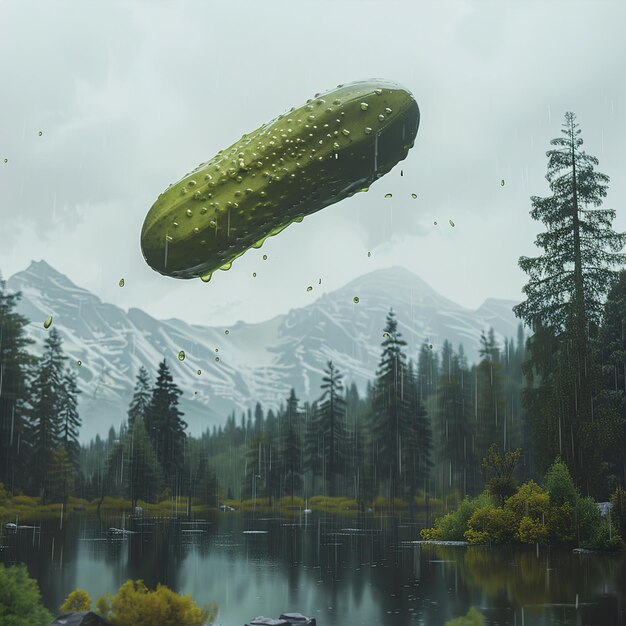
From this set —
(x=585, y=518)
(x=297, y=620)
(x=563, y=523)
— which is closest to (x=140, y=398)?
(x=563, y=523)

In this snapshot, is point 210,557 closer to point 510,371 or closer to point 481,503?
point 481,503

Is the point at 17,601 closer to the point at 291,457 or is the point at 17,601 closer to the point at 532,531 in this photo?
the point at 532,531

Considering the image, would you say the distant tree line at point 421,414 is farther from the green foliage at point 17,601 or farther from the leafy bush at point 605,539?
the green foliage at point 17,601

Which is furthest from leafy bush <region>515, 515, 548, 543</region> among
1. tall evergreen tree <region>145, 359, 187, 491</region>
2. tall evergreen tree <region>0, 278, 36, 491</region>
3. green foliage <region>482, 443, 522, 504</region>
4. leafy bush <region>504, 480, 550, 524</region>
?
tall evergreen tree <region>145, 359, 187, 491</region>

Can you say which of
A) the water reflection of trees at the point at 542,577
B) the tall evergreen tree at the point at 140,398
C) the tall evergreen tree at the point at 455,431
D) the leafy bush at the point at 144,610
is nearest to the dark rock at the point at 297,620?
the leafy bush at the point at 144,610

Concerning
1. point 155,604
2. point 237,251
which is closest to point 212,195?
point 237,251
